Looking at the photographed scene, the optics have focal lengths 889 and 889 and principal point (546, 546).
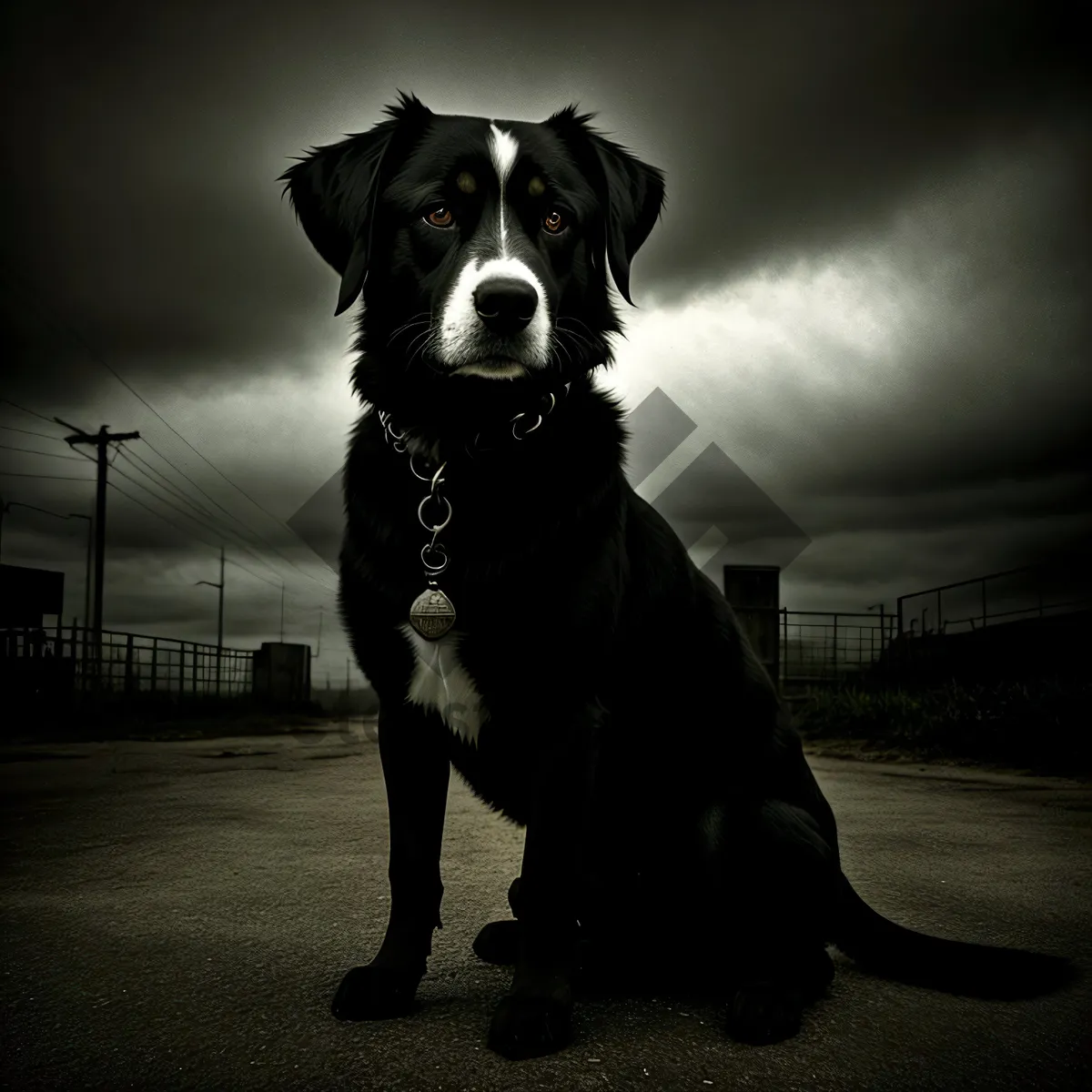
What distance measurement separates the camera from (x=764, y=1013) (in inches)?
70.4

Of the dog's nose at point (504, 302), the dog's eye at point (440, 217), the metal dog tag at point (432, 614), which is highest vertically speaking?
the dog's eye at point (440, 217)

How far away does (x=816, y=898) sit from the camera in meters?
1.95

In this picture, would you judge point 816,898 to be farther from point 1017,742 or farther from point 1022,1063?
point 1017,742

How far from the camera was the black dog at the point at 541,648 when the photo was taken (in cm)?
183

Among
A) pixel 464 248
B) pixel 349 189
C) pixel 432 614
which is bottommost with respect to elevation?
pixel 432 614

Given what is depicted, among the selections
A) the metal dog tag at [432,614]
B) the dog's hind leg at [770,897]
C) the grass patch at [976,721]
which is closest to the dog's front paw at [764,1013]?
the dog's hind leg at [770,897]

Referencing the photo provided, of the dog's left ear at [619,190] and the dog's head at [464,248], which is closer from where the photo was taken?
the dog's head at [464,248]

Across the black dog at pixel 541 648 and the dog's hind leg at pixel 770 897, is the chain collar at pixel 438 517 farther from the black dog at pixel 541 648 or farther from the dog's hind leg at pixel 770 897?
the dog's hind leg at pixel 770 897

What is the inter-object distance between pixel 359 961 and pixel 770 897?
1.03m

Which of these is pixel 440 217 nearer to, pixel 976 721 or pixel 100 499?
pixel 976 721

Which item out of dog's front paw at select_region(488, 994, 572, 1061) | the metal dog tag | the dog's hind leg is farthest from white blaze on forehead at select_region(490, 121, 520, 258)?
dog's front paw at select_region(488, 994, 572, 1061)

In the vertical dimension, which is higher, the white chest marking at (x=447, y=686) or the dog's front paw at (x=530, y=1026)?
the white chest marking at (x=447, y=686)

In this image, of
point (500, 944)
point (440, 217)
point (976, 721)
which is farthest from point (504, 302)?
point (976, 721)

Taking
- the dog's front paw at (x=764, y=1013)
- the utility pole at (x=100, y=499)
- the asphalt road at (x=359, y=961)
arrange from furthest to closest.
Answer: the utility pole at (x=100, y=499) → the dog's front paw at (x=764, y=1013) → the asphalt road at (x=359, y=961)
